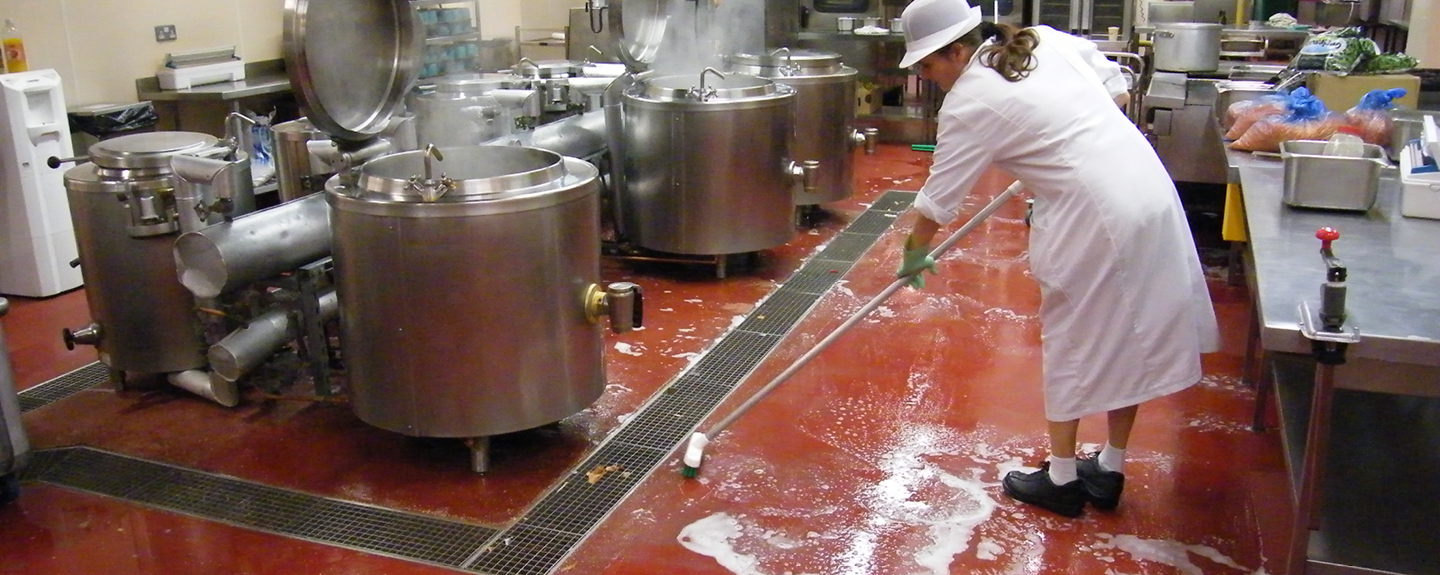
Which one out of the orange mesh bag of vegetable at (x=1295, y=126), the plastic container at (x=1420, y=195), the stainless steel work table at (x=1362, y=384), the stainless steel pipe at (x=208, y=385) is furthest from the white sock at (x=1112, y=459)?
the stainless steel pipe at (x=208, y=385)

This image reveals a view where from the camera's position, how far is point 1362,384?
1923mm

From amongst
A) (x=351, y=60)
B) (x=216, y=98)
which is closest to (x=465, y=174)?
(x=351, y=60)

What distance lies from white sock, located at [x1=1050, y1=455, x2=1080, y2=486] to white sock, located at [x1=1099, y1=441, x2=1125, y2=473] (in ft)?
0.30

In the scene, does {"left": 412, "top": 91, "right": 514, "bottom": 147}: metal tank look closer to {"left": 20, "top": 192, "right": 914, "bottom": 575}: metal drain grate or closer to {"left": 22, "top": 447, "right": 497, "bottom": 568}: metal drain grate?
{"left": 20, "top": 192, "right": 914, "bottom": 575}: metal drain grate

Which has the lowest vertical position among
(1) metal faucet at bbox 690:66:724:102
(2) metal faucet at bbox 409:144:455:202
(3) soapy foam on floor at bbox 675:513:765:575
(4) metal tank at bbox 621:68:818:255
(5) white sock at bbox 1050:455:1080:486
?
(3) soapy foam on floor at bbox 675:513:765:575

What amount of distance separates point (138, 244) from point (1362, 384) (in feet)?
11.0

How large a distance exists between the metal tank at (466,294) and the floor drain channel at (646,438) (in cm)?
23

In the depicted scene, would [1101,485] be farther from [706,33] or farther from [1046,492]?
[706,33]

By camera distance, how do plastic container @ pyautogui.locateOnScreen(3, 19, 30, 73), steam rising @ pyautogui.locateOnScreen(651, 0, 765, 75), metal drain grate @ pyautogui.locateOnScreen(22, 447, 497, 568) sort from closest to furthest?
metal drain grate @ pyautogui.locateOnScreen(22, 447, 497, 568), plastic container @ pyautogui.locateOnScreen(3, 19, 30, 73), steam rising @ pyautogui.locateOnScreen(651, 0, 765, 75)

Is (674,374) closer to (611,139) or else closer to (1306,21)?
(611,139)

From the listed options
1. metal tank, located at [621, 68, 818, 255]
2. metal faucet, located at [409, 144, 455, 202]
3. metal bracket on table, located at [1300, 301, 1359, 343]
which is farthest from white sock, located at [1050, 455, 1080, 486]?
metal tank, located at [621, 68, 818, 255]

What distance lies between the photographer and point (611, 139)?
195 inches

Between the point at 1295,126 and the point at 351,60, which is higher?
the point at 351,60

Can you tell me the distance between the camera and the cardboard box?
12.6 ft
